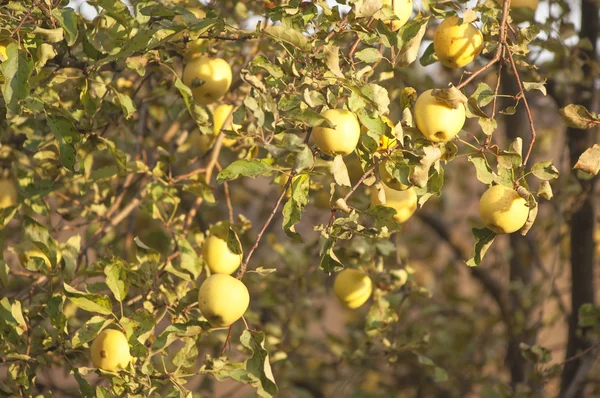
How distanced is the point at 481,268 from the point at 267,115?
183cm

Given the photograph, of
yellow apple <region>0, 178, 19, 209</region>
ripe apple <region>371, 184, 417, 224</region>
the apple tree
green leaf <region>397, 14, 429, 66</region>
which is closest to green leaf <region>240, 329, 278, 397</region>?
the apple tree

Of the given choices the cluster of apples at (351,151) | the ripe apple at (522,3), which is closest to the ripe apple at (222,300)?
the cluster of apples at (351,151)

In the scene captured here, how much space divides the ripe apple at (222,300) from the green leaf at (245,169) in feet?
0.61

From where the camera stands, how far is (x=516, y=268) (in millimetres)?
3100

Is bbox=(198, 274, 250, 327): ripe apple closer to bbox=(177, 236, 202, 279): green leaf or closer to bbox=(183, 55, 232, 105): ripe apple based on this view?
bbox=(177, 236, 202, 279): green leaf

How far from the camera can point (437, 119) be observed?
1.24 m

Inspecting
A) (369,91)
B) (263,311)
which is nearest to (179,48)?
(369,91)

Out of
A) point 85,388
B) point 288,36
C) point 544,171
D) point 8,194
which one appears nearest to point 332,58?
point 288,36

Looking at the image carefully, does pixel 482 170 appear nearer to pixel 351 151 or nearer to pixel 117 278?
pixel 351 151

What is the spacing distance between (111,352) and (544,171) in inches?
33.6

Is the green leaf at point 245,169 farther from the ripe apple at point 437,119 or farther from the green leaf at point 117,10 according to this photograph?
the green leaf at point 117,10

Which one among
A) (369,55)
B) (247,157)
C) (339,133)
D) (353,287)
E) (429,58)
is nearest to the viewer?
(339,133)

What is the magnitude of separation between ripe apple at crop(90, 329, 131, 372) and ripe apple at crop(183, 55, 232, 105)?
56 cm

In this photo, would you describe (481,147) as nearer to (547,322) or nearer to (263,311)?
(263,311)
